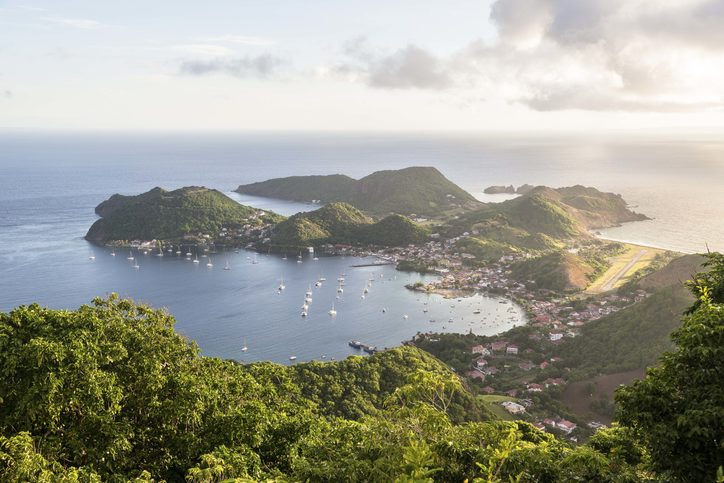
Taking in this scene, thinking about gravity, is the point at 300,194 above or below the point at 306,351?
above

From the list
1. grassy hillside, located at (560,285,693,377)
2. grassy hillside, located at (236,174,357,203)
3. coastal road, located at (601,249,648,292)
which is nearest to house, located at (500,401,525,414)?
grassy hillside, located at (560,285,693,377)

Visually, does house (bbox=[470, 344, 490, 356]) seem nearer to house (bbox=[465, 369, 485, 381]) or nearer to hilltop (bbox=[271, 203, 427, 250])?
house (bbox=[465, 369, 485, 381])

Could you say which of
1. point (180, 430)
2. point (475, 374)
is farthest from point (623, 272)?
→ point (180, 430)

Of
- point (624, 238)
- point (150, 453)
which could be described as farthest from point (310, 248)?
point (150, 453)

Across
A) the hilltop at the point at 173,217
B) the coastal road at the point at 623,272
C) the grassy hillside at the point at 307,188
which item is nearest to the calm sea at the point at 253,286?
the hilltop at the point at 173,217

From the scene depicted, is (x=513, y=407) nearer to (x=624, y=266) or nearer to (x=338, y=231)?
(x=624, y=266)

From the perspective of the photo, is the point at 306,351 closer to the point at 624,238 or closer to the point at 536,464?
the point at 536,464
